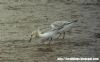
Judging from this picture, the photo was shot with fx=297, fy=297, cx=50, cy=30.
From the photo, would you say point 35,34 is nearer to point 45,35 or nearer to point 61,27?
point 45,35

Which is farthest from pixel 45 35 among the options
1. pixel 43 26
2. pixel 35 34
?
pixel 43 26

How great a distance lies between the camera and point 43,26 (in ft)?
9.23

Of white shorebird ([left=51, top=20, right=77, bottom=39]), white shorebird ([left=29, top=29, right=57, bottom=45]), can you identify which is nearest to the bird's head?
white shorebird ([left=29, top=29, right=57, bottom=45])

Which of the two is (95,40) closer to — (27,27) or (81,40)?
(81,40)

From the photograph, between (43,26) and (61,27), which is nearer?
(61,27)

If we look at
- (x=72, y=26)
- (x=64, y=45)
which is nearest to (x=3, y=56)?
(x=64, y=45)

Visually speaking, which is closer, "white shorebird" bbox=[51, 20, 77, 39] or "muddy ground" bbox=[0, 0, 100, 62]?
"muddy ground" bbox=[0, 0, 100, 62]

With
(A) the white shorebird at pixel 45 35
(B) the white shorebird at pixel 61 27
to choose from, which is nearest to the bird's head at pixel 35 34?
(A) the white shorebird at pixel 45 35

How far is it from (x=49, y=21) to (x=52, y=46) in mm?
370

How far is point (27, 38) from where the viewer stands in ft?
8.75

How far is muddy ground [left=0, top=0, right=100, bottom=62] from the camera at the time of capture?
2.51 m

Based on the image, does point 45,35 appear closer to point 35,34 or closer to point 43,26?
point 35,34

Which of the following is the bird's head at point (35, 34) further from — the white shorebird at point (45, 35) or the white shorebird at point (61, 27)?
the white shorebird at point (61, 27)

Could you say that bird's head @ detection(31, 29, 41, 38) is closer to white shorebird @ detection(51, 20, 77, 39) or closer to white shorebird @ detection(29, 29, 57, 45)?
white shorebird @ detection(29, 29, 57, 45)
